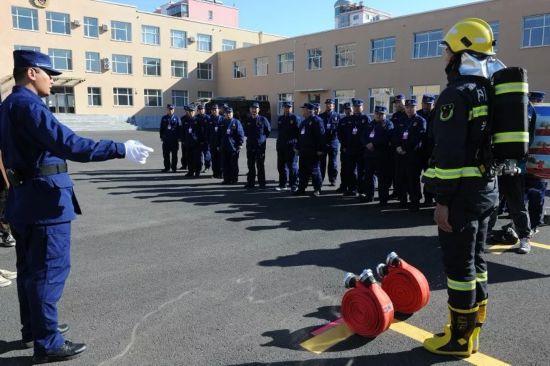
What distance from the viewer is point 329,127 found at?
10.7 metres

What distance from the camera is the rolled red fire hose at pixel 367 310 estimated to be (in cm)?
341

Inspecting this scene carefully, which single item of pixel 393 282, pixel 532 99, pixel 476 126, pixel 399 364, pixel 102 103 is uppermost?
pixel 102 103

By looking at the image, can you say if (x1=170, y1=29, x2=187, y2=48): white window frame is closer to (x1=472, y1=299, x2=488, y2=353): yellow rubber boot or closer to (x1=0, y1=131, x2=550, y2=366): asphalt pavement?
(x1=0, y1=131, x2=550, y2=366): asphalt pavement

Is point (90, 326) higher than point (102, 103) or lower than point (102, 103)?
lower

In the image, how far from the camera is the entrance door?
4097 cm

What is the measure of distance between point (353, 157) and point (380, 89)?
25362 mm

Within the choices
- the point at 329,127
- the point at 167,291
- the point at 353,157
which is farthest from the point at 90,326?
the point at 329,127

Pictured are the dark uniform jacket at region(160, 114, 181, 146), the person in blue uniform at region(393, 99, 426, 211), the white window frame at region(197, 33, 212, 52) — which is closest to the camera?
the person in blue uniform at region(393, 99, 426, 211)

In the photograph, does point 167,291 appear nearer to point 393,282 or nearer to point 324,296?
point 324,296

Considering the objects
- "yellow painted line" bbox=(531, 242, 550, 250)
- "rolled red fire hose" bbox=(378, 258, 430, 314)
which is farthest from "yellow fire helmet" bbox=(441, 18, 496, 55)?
"yellow painted line" bbox=(531, 242, 550, 250)

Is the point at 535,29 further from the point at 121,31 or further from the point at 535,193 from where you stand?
the point at 121,31

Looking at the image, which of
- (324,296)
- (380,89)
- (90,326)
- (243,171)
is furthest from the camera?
(380,89)

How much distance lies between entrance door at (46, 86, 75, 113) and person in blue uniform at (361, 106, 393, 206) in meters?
39.5

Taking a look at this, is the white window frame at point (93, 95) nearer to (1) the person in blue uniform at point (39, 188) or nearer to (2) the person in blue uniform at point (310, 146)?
(2) the person in blue uniform at point (310, 146)
